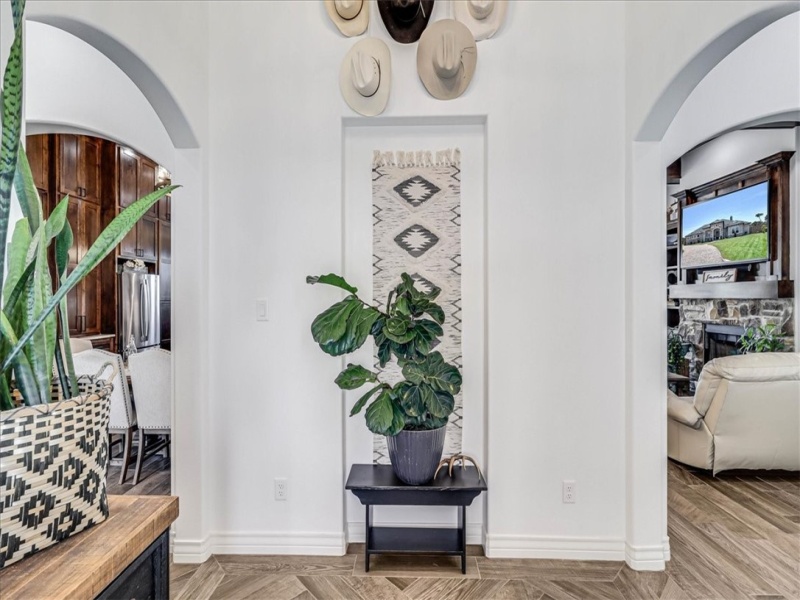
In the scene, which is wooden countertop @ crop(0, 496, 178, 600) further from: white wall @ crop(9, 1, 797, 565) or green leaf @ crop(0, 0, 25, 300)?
white wall @ crop(9, 1, 797, 565)

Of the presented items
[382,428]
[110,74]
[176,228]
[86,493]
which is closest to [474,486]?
[382,428]

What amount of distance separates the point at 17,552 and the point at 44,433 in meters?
0.18

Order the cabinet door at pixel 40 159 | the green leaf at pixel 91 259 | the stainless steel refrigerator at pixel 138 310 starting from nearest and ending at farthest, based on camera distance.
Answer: the green leaf at pixel 91 259, the cabinet door at pixel 40 159, the stainless steel refrigerator at pixel 138 310

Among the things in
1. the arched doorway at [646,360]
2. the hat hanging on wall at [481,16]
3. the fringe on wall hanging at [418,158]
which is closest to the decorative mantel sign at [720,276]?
the arched doorway at [646,360]

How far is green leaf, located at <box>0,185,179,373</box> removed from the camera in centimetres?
79

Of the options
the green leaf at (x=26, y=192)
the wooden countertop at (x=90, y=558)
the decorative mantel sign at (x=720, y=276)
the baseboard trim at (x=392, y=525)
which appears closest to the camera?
the wooden countertop at (x=90, y=558)

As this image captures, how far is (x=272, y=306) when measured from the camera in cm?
260

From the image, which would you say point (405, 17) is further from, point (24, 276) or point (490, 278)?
point (24, 276)

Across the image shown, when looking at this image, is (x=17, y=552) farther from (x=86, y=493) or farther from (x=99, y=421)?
(x=99, y=421)

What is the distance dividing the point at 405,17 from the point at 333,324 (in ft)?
5.46

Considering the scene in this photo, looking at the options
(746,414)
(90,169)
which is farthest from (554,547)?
(90,169)

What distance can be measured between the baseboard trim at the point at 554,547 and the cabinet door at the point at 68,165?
529 cm

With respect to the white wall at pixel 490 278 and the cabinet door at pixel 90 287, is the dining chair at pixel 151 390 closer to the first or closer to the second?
the white wall at pixel 490 278

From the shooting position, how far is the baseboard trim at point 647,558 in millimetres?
2426
